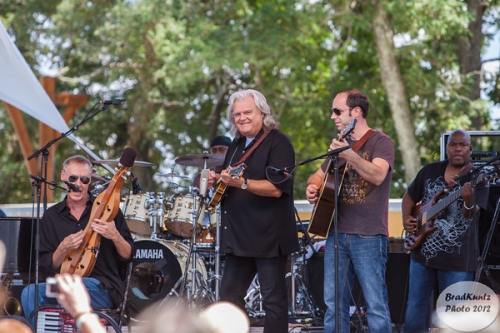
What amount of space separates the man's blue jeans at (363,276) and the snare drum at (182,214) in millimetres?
2736

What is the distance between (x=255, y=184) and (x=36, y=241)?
1768mm

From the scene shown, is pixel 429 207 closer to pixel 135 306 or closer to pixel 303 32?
pixel 135 306

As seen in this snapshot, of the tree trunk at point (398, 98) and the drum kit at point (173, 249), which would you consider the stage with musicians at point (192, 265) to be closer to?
the drum kit at point (173, 249)

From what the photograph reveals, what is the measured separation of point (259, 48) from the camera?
1484 centimetres

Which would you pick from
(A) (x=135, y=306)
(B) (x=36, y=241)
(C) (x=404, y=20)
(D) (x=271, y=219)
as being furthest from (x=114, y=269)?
(C) (x=404, y=20)

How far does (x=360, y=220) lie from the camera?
529 cm

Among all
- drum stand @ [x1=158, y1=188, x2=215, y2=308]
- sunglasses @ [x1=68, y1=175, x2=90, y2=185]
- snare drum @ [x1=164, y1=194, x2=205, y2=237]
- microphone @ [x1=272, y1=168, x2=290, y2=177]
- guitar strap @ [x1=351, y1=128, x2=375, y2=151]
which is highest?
guitar strap @ [x1=351, y1=128, x2=375, y2=151]

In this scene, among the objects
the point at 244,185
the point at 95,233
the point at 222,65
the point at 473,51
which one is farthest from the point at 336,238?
the point at 473,51

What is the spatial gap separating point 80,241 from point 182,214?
2.31 m

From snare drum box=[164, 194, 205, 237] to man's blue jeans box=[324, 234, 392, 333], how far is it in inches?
108

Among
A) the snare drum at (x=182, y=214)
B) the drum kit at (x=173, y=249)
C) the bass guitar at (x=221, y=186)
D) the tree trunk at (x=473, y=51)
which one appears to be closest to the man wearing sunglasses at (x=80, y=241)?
the bass guitar at (x=221, y=186)

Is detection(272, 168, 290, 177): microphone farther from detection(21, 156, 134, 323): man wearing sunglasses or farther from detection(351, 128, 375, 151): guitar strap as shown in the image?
detection(21, 156, 134, 323): man wearing sunglasses

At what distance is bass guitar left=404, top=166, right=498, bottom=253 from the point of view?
631 cm

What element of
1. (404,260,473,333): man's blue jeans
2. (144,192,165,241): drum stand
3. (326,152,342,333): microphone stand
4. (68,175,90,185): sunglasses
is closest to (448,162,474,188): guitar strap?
(404,260,473,333): man's blue jeans
